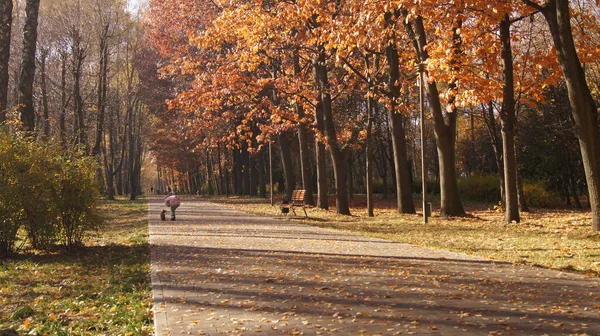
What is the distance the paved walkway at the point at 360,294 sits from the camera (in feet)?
20.2

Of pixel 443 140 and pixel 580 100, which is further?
pixel 443 140

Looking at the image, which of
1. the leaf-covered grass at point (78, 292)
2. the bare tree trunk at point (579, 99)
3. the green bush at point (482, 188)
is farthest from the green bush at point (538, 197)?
the leaf-covered grass at point (78, 292)

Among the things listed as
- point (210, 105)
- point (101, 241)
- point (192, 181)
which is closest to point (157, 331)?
point (101, 241)

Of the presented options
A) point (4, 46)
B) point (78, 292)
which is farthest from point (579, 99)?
point (4, 46)

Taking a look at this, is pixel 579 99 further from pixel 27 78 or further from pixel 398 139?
pixel 27 78

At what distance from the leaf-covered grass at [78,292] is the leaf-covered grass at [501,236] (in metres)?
6.16

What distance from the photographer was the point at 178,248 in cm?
1324

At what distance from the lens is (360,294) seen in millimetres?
7793

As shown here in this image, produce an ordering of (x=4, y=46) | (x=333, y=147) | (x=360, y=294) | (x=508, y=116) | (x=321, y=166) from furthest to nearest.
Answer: (x=321, y=166)
(x=333, y=147)
(x=508, y=116)
(x=4, y=46)
(x=360, y=294)

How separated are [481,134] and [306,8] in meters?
30.5

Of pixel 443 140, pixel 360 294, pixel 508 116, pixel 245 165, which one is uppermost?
pixel 245 165

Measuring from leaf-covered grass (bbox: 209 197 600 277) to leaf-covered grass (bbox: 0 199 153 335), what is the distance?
616 cm

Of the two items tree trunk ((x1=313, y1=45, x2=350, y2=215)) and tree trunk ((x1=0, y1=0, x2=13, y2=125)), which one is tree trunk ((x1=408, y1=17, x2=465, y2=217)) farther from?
tree trunk ((x1=0, y1=0, x2=13, y2=125))

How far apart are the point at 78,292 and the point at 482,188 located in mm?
29476
